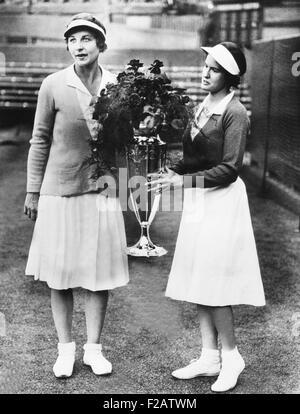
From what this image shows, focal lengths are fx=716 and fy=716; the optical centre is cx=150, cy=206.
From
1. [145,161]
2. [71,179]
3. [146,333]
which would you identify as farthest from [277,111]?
[71,179]

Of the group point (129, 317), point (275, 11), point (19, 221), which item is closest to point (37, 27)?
point (275, 11)

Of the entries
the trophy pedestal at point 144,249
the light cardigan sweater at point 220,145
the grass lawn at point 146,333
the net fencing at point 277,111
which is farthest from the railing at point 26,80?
the light cardigan sweater at point 220,145

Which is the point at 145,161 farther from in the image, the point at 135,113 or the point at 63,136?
the point at 63,136

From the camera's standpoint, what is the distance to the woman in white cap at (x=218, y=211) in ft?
11.9

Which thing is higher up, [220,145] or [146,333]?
[220,145]

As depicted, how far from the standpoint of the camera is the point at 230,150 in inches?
142

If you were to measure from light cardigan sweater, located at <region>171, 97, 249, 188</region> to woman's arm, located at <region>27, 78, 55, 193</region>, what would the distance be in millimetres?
743

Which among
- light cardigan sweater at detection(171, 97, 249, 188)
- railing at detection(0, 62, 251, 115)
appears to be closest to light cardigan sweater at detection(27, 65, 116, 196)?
light cardigan sweater at detection(171, 97, 249, 188)

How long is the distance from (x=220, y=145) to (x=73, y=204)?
0.86 m

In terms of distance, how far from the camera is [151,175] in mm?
3871

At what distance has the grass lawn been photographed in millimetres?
3947
